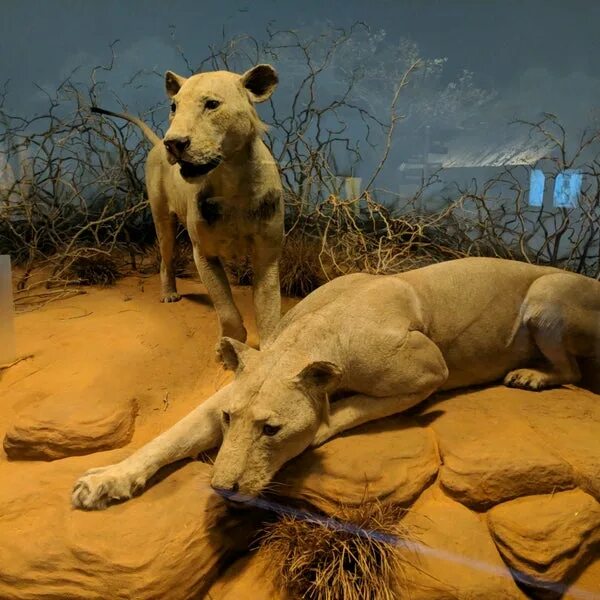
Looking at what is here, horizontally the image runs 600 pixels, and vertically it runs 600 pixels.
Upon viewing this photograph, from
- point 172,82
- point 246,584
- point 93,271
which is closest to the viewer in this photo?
point 246,584

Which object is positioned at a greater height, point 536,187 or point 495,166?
point 495,166

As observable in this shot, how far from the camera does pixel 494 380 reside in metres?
3.56

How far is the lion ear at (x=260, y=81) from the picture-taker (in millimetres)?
3260

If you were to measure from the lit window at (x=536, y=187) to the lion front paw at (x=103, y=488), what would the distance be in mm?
3090

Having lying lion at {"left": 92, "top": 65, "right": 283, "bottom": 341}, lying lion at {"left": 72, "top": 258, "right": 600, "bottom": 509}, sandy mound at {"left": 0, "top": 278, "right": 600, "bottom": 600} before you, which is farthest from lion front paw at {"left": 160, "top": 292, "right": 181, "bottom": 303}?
lying lion at {"left": 72, "top": 258, "right": 600, "bottom": 509}

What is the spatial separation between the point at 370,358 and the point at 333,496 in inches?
26.8

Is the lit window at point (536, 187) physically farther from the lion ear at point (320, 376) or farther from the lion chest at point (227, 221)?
the lion ear at point (320, 376)

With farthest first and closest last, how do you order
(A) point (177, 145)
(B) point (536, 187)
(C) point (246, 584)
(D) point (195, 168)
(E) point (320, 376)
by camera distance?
(B) point (536, 187) < (D) point (195, 168) < (A) point (177, 145) < (E) point (320, 376) < (C) point (246, 584)

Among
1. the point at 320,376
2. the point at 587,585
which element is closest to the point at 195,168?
the point at 320,376

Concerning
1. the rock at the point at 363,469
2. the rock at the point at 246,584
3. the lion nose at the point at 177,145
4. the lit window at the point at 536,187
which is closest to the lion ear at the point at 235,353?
the rock at the point at 363,469

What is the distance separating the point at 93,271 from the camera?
5492 mm

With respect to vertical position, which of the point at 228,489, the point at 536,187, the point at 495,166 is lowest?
the point at 228,489

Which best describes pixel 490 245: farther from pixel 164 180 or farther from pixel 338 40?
pixel 164 180

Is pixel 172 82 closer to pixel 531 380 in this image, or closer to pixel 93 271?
pixel 93 271
